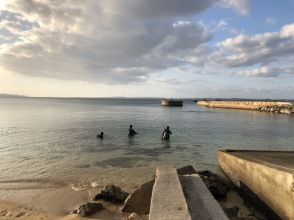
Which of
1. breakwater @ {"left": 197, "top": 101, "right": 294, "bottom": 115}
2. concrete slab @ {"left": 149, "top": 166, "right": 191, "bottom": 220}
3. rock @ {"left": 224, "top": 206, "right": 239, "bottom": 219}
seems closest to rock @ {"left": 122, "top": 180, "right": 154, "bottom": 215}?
concrete slab @ {"left": 149, "top": 166, "right": 191, "bottom": 220}

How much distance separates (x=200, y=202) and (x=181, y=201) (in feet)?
3.32

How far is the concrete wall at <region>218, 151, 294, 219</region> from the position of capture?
321 inches

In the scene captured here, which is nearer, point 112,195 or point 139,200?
point 139,200

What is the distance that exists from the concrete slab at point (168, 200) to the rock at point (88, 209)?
7.72ft

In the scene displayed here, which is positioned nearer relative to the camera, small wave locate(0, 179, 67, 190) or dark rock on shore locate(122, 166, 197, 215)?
dark rock on shore locate(122, 166, 197, 215)

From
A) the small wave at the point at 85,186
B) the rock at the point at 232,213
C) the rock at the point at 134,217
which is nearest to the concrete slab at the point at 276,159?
the rock at the point at 232,213

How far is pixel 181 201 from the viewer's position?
7645mm

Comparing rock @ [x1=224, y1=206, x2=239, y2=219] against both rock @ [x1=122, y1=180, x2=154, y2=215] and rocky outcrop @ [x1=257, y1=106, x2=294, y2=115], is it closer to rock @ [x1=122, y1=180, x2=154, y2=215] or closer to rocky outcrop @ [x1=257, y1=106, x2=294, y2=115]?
rock @ [x1=122, y1=180, x2=154, y2=215]

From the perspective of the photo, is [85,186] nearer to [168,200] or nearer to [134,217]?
[134,217]

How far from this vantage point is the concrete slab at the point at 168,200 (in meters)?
6.87

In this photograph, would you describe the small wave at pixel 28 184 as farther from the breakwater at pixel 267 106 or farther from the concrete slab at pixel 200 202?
the breakwater at pixel 267 106

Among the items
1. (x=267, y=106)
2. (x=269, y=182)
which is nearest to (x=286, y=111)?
(x=267, y=106)

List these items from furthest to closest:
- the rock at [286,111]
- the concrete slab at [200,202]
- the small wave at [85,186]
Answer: the rock at [286,111] < the small wave at [85,186] < the concrete slab at [200,202]

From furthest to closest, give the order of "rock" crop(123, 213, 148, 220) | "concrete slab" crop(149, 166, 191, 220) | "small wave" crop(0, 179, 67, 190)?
"small wave" crop(0, 179, 67, 190) → "rock" crop(123, 213, 148, 220) → "concrete slab" crop(149, 166, 191, 220)
